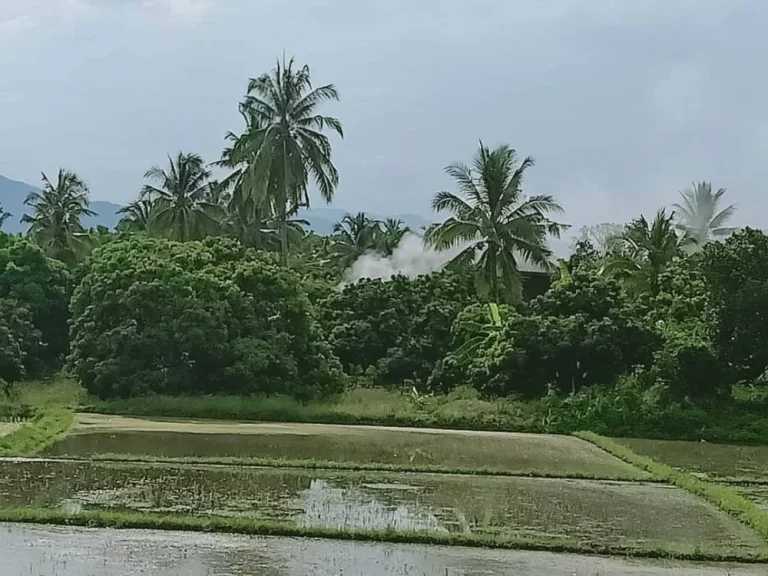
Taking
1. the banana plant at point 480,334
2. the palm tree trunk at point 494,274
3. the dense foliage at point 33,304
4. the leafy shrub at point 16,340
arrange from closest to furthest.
→ the banana plant at point 480,334 < the leafy shrub at point 16,340 < the palm tree trunk at point 494,274 < the dense foliage at point 33,304

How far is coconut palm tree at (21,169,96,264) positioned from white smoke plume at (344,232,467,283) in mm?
8972

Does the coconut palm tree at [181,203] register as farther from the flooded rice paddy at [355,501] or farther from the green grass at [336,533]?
the green grass at [336,533]

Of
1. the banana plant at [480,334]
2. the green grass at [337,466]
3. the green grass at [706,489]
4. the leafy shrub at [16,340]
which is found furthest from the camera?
the leafy shrub at [16,340]

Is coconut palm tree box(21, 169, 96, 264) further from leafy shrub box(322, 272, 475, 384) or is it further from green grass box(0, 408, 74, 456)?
green grass box(0, 408, 74, 456)

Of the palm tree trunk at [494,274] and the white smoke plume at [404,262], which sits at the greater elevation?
the white smoke plume at [404,262]

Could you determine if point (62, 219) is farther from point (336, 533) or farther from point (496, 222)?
point (336, 533)

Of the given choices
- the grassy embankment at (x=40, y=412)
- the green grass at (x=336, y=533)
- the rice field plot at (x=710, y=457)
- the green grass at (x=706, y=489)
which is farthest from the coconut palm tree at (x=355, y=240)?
the green grass at (x=336, y=533)

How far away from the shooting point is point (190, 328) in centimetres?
2056

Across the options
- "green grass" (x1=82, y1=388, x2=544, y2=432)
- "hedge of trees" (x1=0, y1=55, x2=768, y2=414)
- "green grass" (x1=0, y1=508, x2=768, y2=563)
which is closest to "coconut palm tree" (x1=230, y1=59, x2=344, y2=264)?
"hedge of trees" (x1=0, y1=55, x2=768, y2=414)

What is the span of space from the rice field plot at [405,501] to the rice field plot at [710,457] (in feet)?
6.70

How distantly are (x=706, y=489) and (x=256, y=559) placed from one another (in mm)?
6527

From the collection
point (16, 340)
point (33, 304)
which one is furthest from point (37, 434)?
point (33, 304)

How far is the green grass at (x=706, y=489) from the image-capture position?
33.2 feet

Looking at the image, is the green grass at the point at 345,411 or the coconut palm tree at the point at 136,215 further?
the coconut palm tree at the point at 136,215
